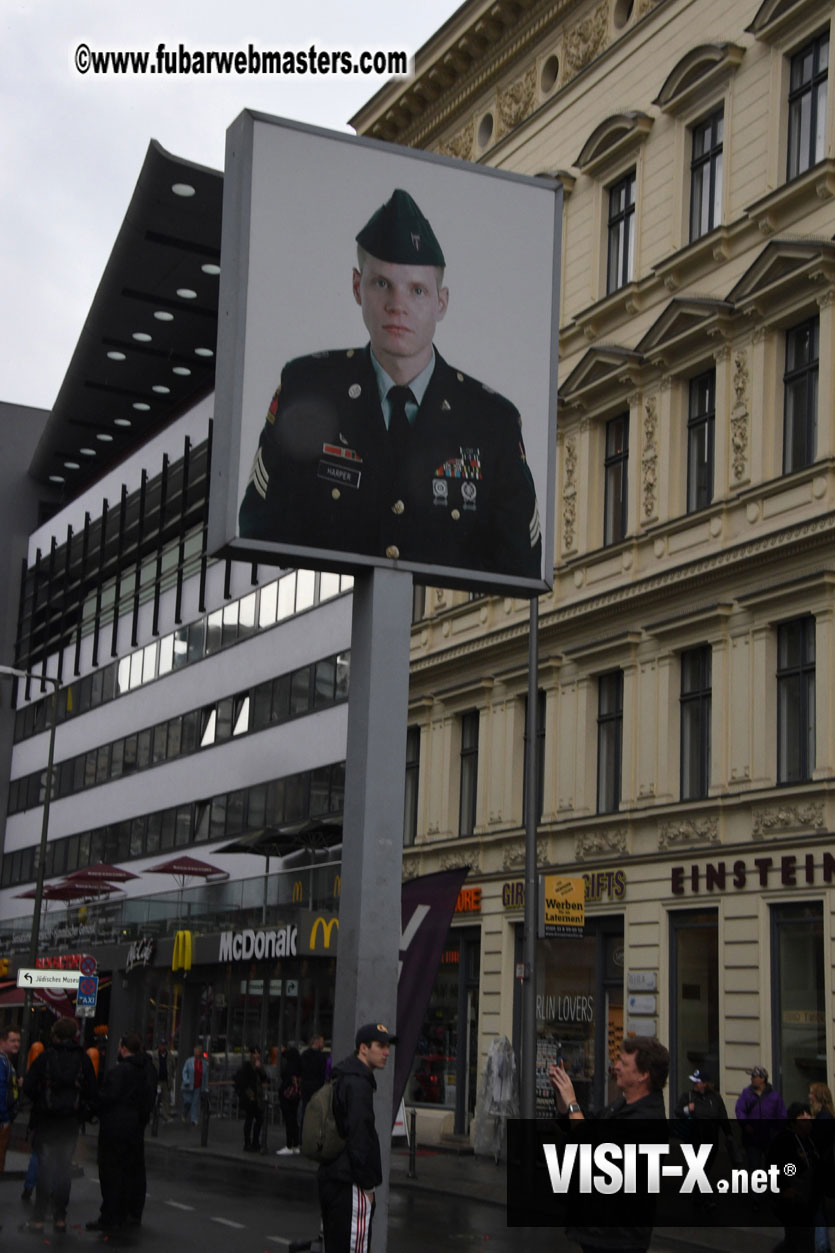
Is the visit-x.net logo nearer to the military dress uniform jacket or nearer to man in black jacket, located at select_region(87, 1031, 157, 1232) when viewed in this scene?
man in black jacket, located at select_region(87, 1031, 157, 1232)

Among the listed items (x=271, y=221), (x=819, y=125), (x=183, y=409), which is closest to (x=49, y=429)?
(x=183, y=409)

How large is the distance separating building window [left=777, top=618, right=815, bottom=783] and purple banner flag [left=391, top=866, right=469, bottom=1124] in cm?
1093

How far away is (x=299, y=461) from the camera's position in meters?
14.1

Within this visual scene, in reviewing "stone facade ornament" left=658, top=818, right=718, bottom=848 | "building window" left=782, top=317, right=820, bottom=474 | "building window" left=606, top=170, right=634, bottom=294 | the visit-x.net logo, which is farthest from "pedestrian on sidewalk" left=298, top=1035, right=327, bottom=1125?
"building window" left=606, top=170, right=634, bottom=294

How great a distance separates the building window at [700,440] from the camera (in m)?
28.4

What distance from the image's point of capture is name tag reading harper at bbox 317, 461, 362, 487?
1410 centimetres

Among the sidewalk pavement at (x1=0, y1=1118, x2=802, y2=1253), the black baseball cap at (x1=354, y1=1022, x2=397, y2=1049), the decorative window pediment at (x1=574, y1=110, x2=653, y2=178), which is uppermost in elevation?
the decorative window pediment at (x1=574, y1=110, x2=653, y2=178)

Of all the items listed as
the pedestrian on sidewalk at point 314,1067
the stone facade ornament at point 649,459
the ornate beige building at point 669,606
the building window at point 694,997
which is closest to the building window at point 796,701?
the ornate beige building at point 669,606

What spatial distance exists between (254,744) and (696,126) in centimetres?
2159

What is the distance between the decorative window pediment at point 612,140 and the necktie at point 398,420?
60.7 ft

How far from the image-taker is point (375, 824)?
13.7m

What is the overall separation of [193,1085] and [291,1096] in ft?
27.9

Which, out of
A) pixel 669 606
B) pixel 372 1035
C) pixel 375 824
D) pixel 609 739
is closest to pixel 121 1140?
pixel 375 824

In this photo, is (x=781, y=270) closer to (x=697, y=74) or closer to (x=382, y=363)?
(x=697, y=74)
